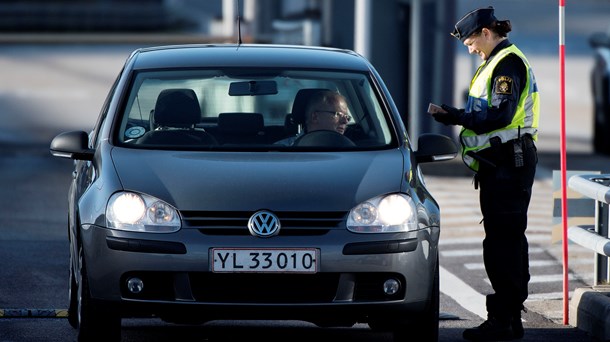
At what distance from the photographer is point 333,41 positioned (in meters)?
22.2

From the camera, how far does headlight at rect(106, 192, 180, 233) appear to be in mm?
7363

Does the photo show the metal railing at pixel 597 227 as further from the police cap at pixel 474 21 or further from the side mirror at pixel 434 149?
the police cap at pixel 474 21

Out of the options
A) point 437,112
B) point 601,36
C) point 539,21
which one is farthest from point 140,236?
point 539,21

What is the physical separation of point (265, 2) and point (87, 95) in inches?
138

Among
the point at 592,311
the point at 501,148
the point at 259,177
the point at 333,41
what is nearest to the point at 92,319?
the point at 259,177

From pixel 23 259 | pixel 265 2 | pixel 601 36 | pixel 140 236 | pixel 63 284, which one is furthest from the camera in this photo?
pixel 265 2

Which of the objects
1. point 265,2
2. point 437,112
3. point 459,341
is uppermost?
point 265,2

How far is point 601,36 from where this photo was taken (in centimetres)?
1973

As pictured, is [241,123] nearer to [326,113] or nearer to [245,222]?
[326,113]

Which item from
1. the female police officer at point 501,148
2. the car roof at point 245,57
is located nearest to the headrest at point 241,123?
the car roof at point 245,57

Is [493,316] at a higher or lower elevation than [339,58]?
lower

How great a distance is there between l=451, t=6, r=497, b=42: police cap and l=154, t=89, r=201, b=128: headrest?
139 cm

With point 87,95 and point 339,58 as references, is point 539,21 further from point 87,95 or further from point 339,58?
point 339,58

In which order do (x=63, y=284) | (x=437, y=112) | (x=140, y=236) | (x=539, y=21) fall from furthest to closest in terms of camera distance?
(x=539, y=21) → (x=63, y=284) → (x=437, y=112) → (x=140, y=236)
